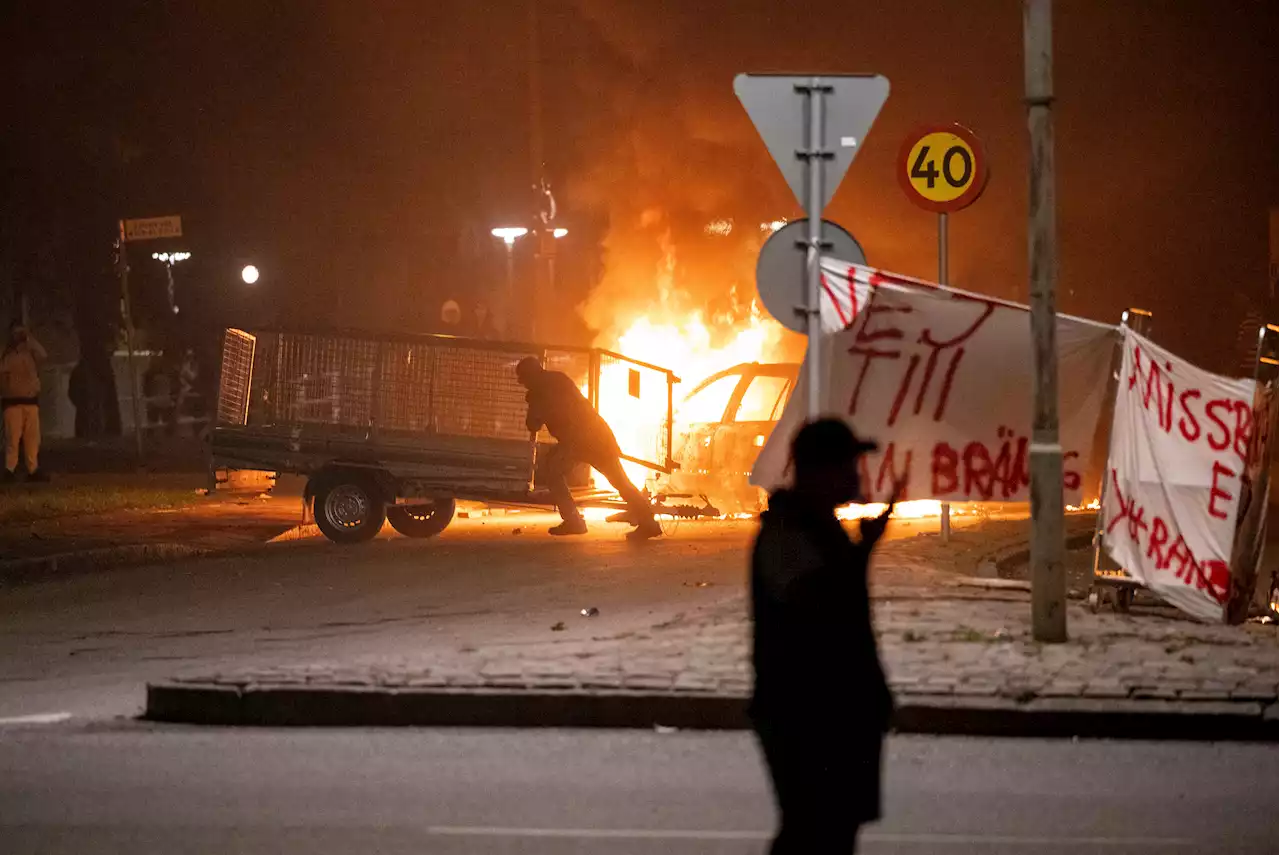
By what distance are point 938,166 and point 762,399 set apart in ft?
19.5

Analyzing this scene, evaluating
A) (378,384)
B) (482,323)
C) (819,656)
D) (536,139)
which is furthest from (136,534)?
(482,323)

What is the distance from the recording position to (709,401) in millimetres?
18094

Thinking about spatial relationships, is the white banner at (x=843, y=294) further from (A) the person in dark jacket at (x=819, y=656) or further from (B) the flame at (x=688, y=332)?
(B) the flame at (x=688, y=332)

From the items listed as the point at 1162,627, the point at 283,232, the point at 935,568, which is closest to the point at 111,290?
the point at 283,232

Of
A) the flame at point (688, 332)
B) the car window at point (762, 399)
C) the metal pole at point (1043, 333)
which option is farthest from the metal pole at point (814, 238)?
the flame at point (688, 332)

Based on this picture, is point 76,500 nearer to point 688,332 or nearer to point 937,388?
point 688,332

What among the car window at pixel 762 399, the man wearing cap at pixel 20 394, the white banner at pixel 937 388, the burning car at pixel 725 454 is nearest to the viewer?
the white banner at pixel 937 388

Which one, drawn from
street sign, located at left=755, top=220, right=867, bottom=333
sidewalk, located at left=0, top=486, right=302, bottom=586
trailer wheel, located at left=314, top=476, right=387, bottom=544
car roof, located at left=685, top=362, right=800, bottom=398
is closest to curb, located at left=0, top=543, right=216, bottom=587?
sidewalk, located at left=0, top=486, right=302, bottom=586

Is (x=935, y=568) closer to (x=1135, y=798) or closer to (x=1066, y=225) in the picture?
(x=1135, y=798)

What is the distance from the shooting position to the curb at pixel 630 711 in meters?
7.65

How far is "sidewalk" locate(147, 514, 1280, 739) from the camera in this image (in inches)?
303

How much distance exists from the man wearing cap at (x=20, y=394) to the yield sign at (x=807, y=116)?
16.9 metres

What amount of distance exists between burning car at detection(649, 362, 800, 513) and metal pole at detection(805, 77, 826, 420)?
345 inches

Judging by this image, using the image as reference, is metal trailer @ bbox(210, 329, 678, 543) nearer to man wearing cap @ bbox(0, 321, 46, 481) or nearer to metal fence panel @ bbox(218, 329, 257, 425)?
metal fence panel @ bbox(218, 329, 257, 425)
